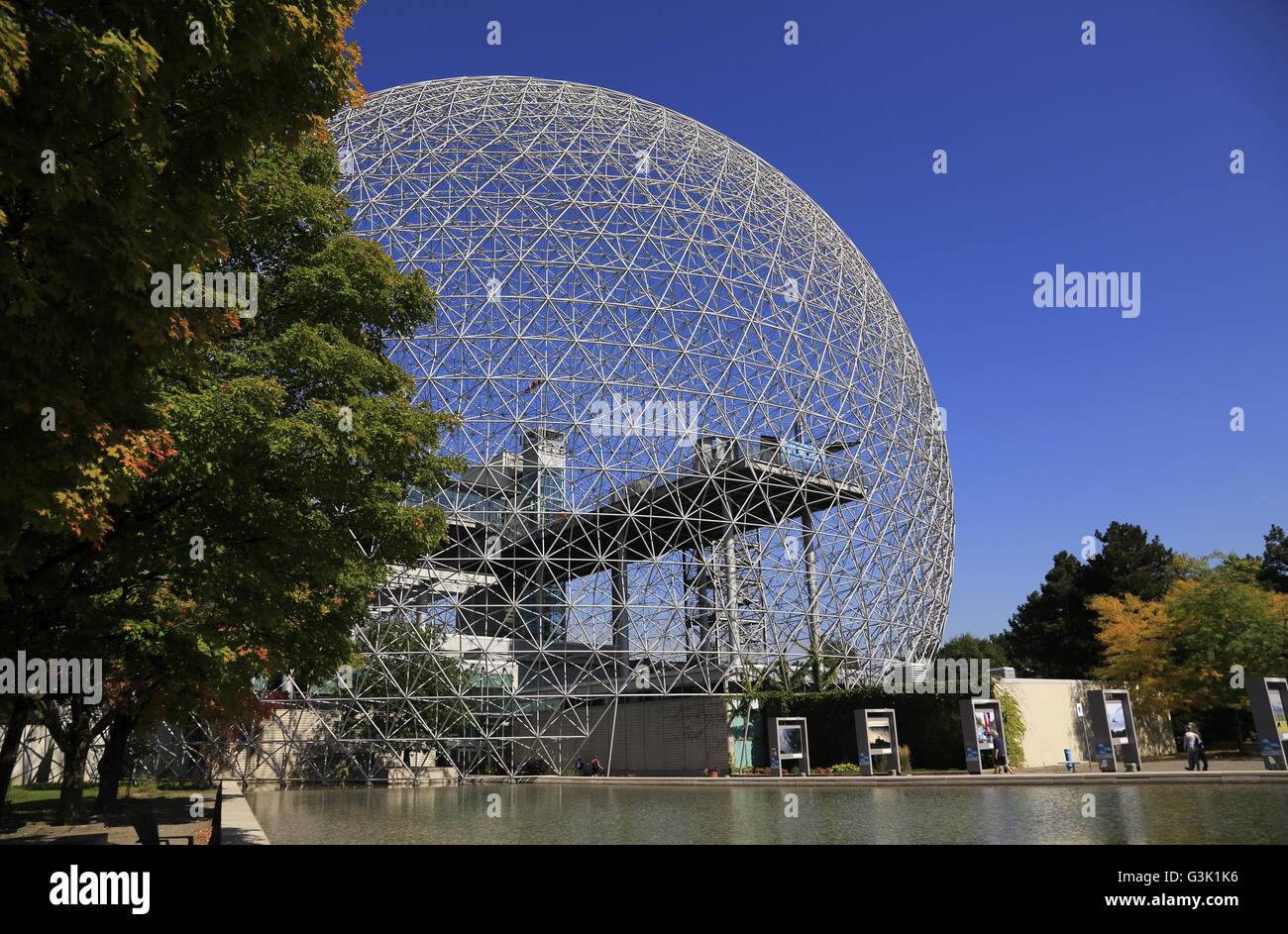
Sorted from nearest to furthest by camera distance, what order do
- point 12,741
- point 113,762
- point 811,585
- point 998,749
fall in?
point 12,741 < point 113,762 < point 998,749 < point 811,585

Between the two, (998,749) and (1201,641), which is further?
(1201,641)

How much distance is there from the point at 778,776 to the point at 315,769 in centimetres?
1459

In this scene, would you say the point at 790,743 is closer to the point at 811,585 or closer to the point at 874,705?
the point at 874,705

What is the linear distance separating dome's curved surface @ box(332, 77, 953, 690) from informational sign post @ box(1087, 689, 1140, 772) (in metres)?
10.4

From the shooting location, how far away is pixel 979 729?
69.8 feet

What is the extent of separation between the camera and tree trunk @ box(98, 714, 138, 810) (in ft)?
61.7

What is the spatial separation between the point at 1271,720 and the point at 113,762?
82.4 ft

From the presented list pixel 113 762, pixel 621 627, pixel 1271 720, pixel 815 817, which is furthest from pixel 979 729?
pixel 113 762

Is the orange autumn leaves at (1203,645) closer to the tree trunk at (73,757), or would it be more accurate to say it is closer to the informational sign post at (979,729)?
the informational sign post at (979,729)

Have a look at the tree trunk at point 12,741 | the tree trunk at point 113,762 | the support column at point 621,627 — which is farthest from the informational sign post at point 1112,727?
the tree trunk at point 113,762

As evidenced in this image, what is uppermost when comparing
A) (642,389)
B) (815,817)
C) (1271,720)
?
(642,389)

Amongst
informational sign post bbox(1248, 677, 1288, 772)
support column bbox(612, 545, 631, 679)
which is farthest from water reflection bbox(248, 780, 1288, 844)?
support column bbox(612, 545, 631, 679)
